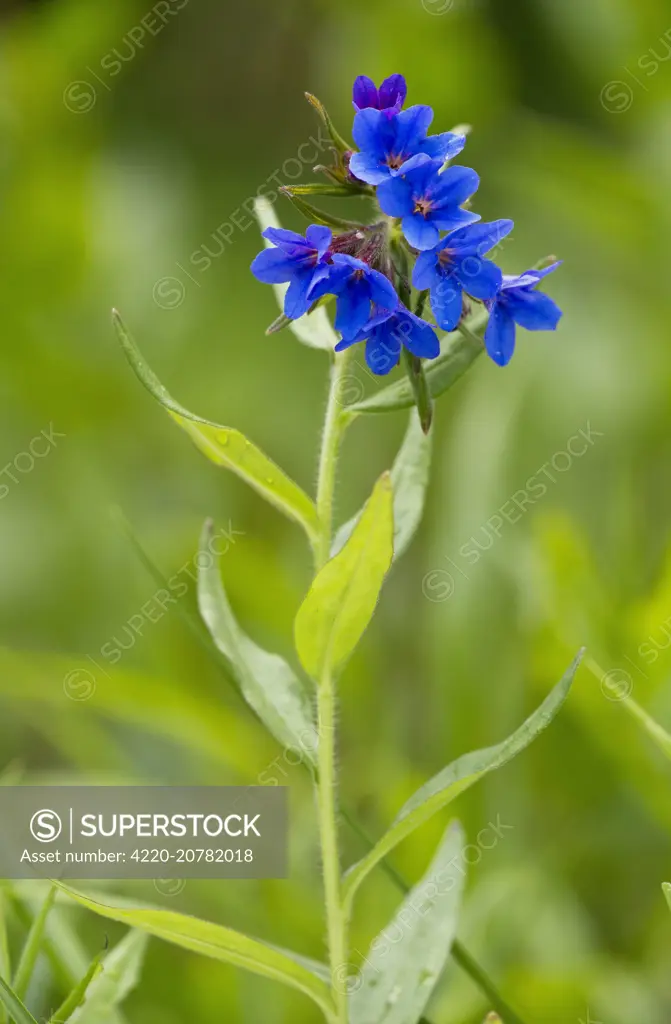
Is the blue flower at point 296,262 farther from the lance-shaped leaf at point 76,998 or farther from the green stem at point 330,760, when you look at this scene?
the lance-shaped leaf at point 76,998

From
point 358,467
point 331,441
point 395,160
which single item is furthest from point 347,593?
point 358,467

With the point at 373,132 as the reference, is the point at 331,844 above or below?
below

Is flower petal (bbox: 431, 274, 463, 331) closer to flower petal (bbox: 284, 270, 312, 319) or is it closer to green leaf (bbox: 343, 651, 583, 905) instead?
flower petal (bbox: 284, 270, 312, 319)

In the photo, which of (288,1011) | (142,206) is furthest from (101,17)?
(288,1011)

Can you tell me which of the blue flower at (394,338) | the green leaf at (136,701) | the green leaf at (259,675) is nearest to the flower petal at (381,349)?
the blue flower at (394,338)

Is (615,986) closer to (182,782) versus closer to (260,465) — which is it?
(182,782)

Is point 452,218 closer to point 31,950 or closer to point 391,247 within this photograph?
point 391,247

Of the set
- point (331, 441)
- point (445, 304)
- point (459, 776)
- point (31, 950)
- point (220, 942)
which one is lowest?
point (31, 950)
